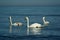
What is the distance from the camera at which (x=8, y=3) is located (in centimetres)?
12331

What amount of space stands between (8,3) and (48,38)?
9630 centimetres

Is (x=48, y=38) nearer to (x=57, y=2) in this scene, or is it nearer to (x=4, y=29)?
Result: (x=4, y=29)

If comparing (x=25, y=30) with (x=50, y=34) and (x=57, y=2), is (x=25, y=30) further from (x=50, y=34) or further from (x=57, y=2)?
(x=57, y=2)

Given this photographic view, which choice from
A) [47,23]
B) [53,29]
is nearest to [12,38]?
[53,29]

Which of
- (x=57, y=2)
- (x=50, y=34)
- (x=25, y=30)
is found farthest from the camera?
(x=57, y=2)

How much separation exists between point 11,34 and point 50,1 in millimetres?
104927

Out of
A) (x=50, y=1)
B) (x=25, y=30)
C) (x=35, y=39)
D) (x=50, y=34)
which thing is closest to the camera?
(x=35, y=39)

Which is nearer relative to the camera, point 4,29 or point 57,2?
point 4,29

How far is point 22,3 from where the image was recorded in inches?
4985

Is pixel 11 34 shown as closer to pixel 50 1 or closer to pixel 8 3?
pixel 8 3

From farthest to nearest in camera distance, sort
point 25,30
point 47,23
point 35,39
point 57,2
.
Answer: point 57,2
point 47,23
point 25,30
point 35,39

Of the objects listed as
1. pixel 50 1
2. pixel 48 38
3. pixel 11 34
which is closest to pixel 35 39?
pixel 48 38

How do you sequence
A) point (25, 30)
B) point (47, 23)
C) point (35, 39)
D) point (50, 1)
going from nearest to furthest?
point (35, 39) < point (25, 30) < point (47, 23) < point (50, 1)

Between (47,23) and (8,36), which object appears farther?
(47,23)
